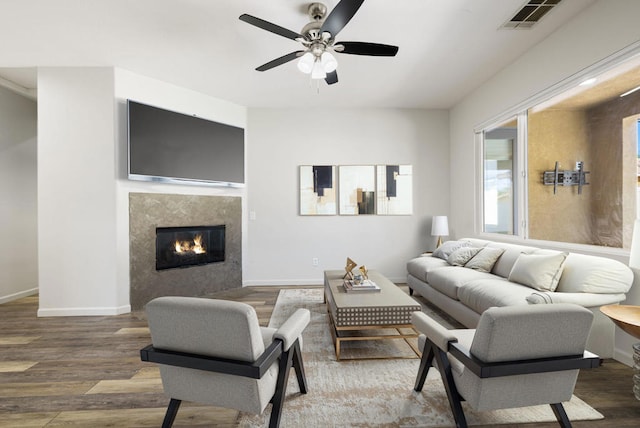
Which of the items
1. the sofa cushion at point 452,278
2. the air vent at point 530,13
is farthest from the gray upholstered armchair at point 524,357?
the air vent at point 530,13

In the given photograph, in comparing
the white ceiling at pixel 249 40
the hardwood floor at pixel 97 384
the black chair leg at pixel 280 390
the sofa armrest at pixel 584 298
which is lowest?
the hardwood floor at pixel 97 384

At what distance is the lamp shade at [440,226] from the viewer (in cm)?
504

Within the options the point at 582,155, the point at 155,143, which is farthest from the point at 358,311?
the point at 155,143

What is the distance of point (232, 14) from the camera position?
9.25 feet

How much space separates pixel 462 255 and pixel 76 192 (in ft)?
15.4

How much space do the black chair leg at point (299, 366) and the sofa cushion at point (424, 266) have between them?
7.79 ft

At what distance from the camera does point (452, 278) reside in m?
3.38

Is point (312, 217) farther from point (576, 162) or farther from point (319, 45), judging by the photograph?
point (576, 162)

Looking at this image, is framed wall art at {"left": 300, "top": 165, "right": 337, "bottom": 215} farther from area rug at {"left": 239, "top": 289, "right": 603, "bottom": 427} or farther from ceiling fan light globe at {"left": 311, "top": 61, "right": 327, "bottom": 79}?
area rug at {"left": 239, "top": 289, "right": 603, "bottom": 427}

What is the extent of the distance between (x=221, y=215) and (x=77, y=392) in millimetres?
3045

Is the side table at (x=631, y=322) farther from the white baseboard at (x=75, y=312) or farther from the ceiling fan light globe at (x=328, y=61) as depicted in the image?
the white baseboard at (x=75, y=312)

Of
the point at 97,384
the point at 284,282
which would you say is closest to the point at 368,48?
the point at 97,384

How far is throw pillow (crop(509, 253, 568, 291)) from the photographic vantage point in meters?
2.69

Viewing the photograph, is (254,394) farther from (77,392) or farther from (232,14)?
(232,14)
